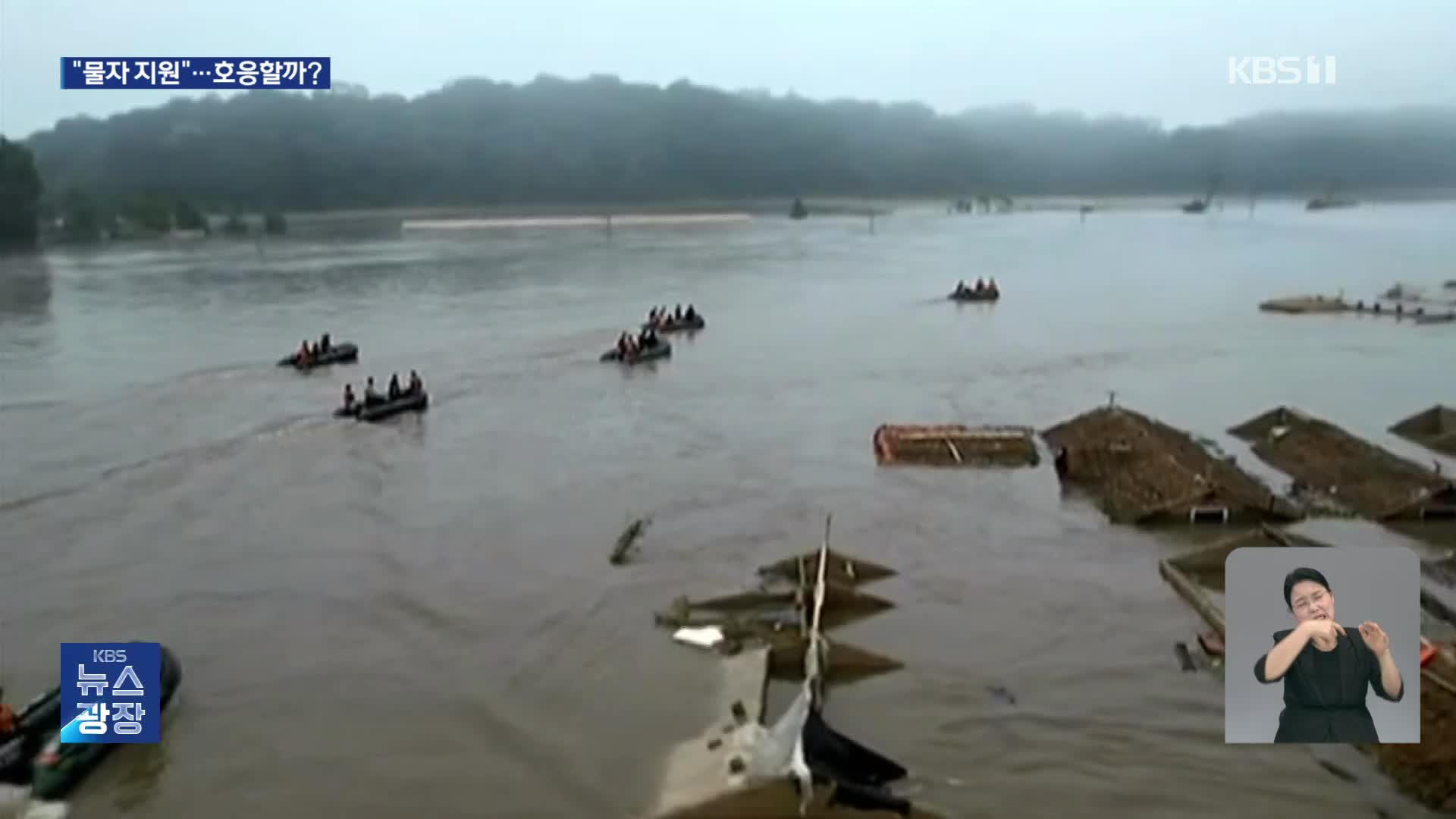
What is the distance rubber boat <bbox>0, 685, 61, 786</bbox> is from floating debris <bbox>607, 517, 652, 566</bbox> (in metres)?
7.63

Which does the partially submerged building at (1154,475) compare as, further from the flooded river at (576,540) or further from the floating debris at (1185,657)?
the floating debris at (1185,657)

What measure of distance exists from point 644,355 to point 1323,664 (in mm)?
30066

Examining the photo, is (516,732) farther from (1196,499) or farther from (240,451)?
(240,451)

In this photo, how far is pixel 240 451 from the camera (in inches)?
955

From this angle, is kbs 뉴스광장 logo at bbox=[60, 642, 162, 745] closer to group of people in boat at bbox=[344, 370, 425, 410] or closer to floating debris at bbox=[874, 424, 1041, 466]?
floating debris at bbox=[874, 424, 1041, 466]

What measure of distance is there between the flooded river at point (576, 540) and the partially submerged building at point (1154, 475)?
25.9 inches

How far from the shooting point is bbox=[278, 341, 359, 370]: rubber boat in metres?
33.3

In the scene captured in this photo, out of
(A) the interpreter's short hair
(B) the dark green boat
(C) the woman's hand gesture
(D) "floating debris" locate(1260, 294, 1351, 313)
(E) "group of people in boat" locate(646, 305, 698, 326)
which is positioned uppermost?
(D) "floating debris" locate(1260, 294, 1351, 313)

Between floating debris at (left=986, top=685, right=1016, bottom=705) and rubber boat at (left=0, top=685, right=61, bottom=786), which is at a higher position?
rubber boat at (left=0, top=685, right=61, bottom=786)

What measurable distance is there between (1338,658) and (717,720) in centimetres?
700

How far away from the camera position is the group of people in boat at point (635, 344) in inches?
1387

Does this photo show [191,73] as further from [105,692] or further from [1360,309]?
[1360,309]

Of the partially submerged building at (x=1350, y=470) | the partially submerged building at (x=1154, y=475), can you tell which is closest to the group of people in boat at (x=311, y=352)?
the partially submerged building at (x=1154, y=475)

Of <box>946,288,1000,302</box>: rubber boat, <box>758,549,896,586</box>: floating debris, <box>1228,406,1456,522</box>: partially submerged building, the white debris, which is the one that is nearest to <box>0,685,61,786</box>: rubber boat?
the white debris
